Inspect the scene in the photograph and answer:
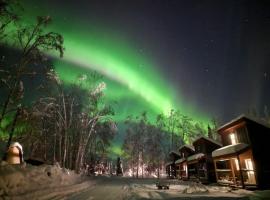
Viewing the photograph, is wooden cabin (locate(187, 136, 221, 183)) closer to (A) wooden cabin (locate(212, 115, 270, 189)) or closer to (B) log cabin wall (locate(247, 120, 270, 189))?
(A) wooden cabin (locate(212, 115, 270, 189))

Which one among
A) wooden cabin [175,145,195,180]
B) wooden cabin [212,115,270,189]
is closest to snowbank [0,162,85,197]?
wooden cabin [212,115,270,189]

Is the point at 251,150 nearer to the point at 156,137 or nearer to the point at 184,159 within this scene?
the point at 184,159

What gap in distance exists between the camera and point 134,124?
8044cm

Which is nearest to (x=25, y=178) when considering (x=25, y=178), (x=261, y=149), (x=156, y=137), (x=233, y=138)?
(x=25, y=178)

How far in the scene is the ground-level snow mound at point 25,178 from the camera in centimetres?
A: 1303

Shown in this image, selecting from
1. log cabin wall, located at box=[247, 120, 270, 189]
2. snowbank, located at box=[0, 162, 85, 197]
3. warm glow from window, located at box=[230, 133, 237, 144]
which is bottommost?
snowbank, located at box=[0, 162, 85, 197]

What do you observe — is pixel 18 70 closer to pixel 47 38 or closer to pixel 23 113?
pixel 47 38

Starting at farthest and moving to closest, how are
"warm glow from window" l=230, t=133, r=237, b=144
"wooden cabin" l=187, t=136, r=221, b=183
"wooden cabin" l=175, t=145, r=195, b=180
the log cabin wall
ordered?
"wooden cabin" l=175, t=145, r=195, b=180 < "wooden cabin" l=187, t=136, r=221, b=183 < "warm glow from window" l=230, t=133, r=237, b=144 < the log cabin wall

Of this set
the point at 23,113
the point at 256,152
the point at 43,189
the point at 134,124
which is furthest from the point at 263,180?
the point at 134,124

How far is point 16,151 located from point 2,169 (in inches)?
453

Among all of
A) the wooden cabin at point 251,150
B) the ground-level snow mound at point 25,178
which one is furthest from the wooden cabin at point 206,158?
the ground-level snow mound at point 25,178

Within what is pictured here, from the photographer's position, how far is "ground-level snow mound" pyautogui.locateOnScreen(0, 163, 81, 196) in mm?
13031

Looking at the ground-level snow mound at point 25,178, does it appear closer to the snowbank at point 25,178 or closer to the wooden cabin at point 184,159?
the snowbank at point 25,178

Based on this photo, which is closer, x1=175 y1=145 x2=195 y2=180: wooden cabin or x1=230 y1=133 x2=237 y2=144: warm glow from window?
x1=230 y1=133 x2=237 y2=144: warm glow from window
